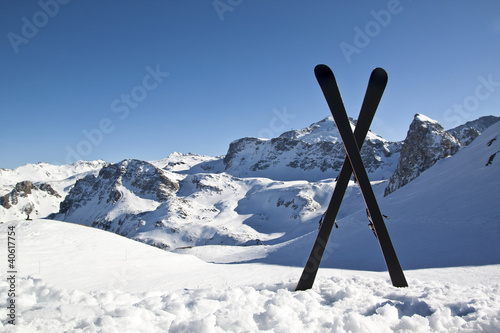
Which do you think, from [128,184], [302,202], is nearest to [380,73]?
[302,202]

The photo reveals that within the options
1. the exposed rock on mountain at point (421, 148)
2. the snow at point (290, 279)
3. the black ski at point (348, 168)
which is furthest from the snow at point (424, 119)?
the black ski at point (348, 168)

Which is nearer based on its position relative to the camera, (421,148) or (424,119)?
(421,148)

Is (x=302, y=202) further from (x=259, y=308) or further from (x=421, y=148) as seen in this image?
(x=259, y=308)

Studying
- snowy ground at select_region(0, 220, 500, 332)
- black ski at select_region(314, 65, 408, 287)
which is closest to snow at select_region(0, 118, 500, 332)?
snowy ground at select_region(0, 220, 500, 332)

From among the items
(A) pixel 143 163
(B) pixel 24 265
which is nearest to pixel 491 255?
(B) pixel 24 265

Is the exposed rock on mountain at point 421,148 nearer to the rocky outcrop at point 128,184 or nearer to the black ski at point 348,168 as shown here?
the black ski at point 348,168

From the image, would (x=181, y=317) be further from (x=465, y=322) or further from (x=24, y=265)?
(x=24, y=265)

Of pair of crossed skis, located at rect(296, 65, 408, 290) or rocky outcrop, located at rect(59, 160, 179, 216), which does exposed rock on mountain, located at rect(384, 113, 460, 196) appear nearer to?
pair of crossed skis, located at rect(296, 65, 408, 290)
